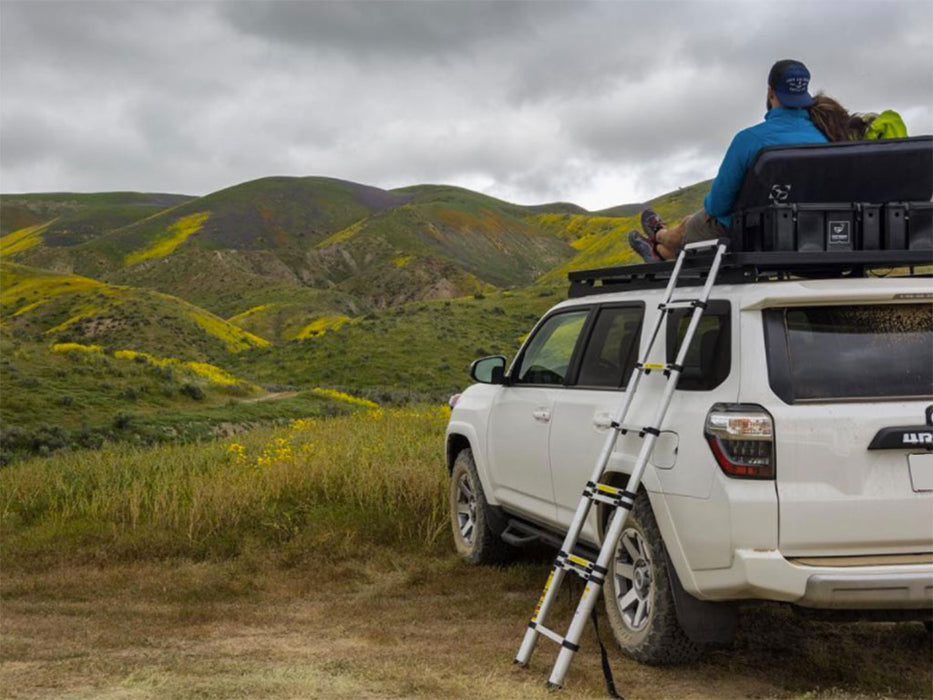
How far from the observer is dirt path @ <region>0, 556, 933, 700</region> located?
5.18 m

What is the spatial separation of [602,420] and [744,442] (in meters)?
1.17

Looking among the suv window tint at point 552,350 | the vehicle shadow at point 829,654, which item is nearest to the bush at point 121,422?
the suv window tint at point 552,350

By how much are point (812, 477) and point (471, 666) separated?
2042 millimetres

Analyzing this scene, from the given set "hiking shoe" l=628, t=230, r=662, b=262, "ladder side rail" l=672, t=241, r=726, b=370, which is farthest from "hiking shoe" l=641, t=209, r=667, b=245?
"ladder side rail" l=672, t=241, r=726, b=370

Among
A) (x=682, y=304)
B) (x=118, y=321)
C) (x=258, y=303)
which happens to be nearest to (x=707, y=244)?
(x=682, y=304)

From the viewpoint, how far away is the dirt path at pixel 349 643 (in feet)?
17.0

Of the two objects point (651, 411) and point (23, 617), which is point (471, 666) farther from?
point (23, 617)

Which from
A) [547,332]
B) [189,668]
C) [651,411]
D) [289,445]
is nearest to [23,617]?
[189,668]

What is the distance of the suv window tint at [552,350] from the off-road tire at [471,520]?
1047 millimetres

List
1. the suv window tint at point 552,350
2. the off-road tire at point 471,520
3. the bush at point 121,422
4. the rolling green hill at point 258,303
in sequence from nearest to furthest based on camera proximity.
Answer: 1. the suv window tint at point 552,350
2. the off-road tire at point 471,520
3. the bush at point 121,422
4. the rolling green hill at point 258,303

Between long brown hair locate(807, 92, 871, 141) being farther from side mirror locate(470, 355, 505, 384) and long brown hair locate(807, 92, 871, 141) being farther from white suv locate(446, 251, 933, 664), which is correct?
side mirror locate(470, 355, 505, 384)

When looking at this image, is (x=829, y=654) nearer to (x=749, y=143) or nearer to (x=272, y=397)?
(x=749, y=143)

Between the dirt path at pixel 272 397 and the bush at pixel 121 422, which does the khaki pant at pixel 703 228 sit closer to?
the bush at pixel 121 422

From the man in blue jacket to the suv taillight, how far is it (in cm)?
168
